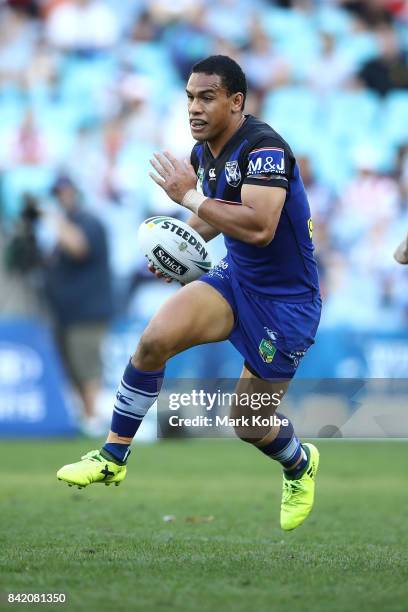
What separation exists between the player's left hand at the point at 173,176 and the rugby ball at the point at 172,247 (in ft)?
1.20

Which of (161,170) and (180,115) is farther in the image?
(180,115)

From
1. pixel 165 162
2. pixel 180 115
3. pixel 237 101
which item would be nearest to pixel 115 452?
pixel 165 162

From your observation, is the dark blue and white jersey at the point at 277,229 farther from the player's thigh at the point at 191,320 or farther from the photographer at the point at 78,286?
the photographer at the point at 78,286

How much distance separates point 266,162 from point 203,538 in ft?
7.25

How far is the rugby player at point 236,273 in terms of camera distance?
598 cm

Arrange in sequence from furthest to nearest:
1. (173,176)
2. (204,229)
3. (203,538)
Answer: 1. (204,229)
2. (203,538)
3. (173,176)

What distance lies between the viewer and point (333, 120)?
17.9 m

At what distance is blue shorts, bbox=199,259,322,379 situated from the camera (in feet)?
20.8

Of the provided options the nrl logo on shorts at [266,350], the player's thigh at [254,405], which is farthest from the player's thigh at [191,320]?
the player's thigh at [254,405]

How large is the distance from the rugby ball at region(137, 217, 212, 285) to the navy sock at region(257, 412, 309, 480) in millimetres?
1040

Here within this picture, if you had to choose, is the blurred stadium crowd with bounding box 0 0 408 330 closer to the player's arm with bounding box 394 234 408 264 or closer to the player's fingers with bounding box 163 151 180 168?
the player's fingers with bounding box 163 151 180 168

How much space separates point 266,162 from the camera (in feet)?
19.6

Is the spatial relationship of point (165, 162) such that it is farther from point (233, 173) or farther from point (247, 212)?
point (247, 212)

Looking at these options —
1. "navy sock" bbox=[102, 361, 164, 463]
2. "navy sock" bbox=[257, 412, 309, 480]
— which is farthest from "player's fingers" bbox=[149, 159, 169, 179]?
"navy sock" bbox=[257, 412, 309, 480]
